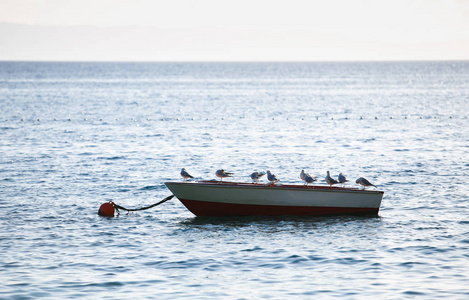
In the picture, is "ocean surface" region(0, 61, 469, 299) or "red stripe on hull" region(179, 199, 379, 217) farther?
"red stripe on hull" region(179, 199, 379, 217)

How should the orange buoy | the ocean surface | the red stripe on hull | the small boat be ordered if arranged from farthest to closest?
the orange buoy
the red stripe on hull
the small boat
the ocean surface

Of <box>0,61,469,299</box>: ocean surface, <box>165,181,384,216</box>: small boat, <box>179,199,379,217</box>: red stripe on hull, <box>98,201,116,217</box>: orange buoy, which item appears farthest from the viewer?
<box>98,201,116,217</box>: orange buoy

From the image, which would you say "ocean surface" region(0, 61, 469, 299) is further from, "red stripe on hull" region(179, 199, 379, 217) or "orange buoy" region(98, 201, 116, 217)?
"orange buoy" region(98, 201, 116, 217)

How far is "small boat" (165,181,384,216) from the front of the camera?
1005 inches

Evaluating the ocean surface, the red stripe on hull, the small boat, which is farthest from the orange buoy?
the red stripe on hull

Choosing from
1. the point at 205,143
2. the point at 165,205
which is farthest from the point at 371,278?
the point at 205,143

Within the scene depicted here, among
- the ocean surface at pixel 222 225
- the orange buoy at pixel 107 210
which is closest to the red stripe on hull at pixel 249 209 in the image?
the ocean surface at pixel 222 225

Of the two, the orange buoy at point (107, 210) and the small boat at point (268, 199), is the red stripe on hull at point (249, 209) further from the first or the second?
the orange buoy at point (107, 210)

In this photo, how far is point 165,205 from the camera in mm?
29312

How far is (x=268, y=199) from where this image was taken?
2567 cm

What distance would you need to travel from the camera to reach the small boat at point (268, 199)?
25.5 metres

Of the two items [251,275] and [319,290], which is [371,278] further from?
[251,275]

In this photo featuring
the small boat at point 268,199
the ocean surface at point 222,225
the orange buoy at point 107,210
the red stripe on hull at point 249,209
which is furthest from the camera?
the orange buoy at point 107,210

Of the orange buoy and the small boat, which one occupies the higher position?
the small boat
